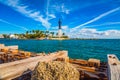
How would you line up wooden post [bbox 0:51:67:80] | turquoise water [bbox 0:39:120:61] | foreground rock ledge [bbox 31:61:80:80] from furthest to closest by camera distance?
turquoise water [bbox 0:39:120:61]
wooden post [bbox 0:51:67:80]
foreground rock ledge [bbox 31:61:80:80]

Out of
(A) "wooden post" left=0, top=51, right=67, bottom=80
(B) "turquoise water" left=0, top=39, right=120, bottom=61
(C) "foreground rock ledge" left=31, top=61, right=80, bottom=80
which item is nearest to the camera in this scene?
(C) "foreground rock ledge" left=31, top=61, right=80, bottom=80

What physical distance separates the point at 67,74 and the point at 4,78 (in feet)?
5.72

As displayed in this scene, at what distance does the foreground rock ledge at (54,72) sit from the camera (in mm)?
3320

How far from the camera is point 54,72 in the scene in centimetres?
335

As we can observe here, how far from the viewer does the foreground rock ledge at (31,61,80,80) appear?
10.9 ft

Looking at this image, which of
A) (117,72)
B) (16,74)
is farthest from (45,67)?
(117,72)

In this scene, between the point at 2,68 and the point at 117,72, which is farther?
the point at 2,68

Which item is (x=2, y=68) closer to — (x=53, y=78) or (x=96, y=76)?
(x=53, y=78)

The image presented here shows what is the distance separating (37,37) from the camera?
184 m

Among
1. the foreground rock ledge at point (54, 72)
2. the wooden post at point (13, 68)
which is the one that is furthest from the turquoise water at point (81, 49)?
the foreground rock ledge at point (54, 72)

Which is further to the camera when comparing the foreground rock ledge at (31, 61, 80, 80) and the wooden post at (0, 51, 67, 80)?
the wooden post at (0, 51, 67, 80)

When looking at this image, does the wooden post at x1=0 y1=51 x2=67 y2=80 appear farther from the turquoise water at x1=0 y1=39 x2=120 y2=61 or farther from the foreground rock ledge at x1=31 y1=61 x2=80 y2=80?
the turquoise water at x1=0 y1=39 x2=120 y2=61

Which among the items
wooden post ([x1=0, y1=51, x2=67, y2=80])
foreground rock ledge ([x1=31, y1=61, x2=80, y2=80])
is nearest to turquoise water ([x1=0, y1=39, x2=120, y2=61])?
wooden post ([x1=0, y1=51, x2=67, y2=80])

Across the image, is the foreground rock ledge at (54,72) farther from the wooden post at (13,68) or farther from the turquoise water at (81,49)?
Answer: the turquoise water at (81,49)
